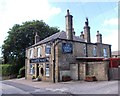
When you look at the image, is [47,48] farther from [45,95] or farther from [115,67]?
[45,95]

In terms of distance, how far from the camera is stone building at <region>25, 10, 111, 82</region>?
1001 inches

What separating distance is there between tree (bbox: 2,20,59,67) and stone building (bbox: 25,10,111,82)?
1570cm

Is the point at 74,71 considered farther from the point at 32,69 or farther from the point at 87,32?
the point at 32,69

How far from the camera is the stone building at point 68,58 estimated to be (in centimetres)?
2542

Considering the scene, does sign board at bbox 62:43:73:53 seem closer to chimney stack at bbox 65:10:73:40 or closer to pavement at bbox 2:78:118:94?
chimney stack at bbox 65:10:73:40

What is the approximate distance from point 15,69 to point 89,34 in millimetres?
22156

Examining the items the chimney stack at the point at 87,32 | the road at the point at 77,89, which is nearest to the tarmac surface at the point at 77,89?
the road at the point at 77,89

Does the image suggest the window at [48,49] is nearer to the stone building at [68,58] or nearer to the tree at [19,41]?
the stone building at [68,58]

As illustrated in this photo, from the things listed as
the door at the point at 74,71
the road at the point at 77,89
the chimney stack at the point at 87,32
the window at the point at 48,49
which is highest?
the chimney stack at the point at 87,32

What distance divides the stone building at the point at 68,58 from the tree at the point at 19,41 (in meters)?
15.7

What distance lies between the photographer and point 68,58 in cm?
2828

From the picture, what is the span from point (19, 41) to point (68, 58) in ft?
79.6

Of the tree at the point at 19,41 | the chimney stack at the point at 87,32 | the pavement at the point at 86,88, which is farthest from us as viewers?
the tree at the point at 19,41

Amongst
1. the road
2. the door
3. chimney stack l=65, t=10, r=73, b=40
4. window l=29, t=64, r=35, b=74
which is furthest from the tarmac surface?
window l=29, t=64, r=35, b=74
